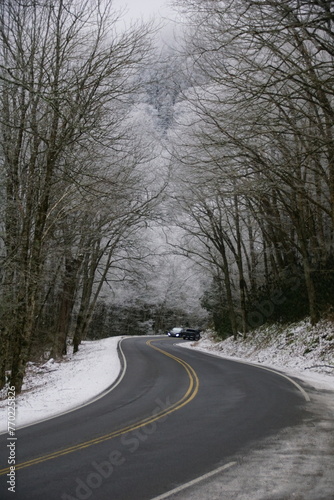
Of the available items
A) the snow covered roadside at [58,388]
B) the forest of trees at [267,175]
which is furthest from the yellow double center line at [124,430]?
the forest of trees at [267,175]

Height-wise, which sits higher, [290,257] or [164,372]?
[290,257]

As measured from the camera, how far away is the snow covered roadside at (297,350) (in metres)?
→ 15.7

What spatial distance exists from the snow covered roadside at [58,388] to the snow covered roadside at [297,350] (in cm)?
705

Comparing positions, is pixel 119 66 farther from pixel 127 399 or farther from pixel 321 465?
pixel 321 465

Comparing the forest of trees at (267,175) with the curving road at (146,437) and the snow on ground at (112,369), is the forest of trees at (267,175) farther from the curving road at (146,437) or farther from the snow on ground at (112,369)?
the curving road at (146,437)

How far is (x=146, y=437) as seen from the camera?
7.52 meters

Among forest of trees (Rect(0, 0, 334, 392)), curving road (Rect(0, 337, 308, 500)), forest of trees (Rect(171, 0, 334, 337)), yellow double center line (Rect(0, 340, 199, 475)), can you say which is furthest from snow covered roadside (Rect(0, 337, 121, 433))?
forest of trees (Rect(171, 0, 334, 337))

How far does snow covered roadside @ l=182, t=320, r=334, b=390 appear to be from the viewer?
619 inches

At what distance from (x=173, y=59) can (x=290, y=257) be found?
16.6m

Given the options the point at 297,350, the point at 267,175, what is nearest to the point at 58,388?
the point at 267,175

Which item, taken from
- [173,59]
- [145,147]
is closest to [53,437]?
[173,59]

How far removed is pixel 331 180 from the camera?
1519 cm

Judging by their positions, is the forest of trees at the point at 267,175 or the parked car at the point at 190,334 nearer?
the forest of trees at the point at 267,175

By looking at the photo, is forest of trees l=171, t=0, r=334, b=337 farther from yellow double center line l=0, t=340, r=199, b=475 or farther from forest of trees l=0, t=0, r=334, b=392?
yellow double center line l=0, t=340, r=199, b=475
